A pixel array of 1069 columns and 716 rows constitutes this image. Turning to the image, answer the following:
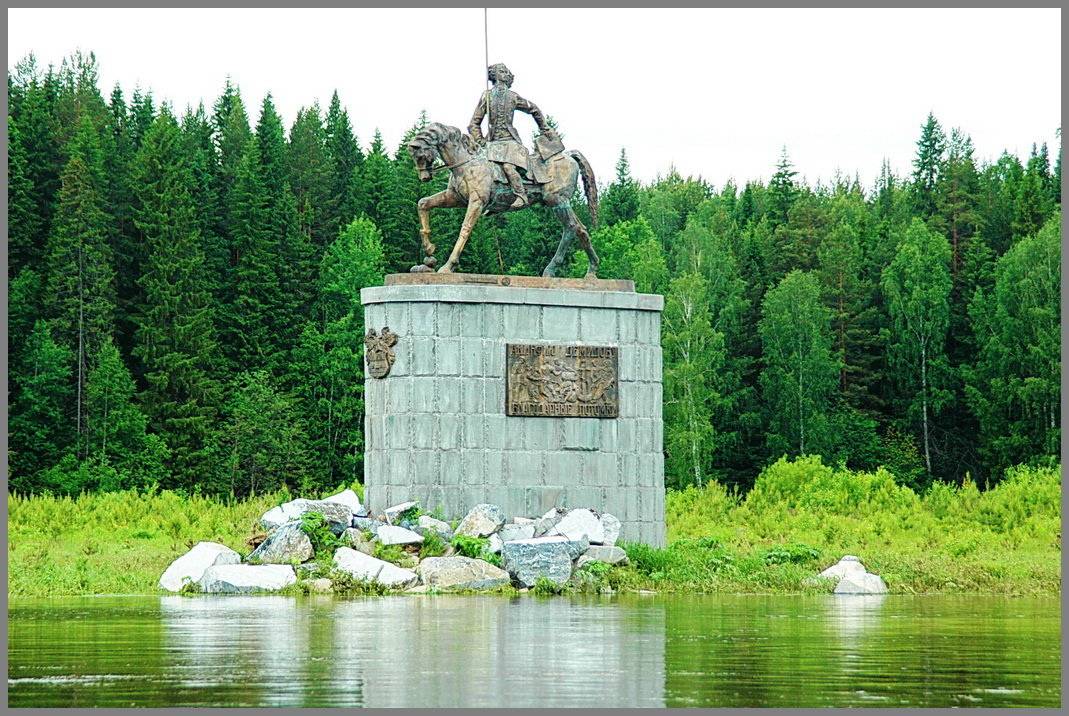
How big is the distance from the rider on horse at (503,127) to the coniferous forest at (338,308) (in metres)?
27.2

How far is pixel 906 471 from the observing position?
59.1m

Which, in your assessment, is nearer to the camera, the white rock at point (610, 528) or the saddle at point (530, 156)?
the white rock at point (610, 528)

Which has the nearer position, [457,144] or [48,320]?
[457,144]

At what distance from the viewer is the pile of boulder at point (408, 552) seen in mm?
20766

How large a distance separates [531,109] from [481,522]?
20.3ft

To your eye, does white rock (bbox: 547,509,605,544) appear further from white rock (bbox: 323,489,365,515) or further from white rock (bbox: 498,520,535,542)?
white rock (bbox: 323,489,365,515)

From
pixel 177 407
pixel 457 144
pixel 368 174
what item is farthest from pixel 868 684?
pixel 368 174

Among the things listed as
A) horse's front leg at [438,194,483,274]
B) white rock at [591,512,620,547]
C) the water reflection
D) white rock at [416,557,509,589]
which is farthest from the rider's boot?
the water reflection

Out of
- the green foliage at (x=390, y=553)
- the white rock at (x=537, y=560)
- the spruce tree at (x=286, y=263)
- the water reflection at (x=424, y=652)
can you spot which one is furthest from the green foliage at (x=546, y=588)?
the spruce tree at (x=286, y=263)

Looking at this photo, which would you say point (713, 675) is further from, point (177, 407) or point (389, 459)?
point (177, 407)

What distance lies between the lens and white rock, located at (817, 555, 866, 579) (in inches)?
876

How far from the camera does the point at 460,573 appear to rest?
2080cm

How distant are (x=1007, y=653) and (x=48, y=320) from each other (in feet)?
141

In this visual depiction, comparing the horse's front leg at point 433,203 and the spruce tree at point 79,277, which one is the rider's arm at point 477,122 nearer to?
the horse's front leg at point 433,203
